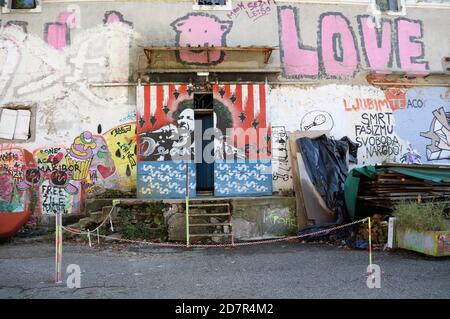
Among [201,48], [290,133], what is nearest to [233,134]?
[290,133]

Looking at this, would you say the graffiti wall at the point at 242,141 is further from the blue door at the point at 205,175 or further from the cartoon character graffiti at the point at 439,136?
the cartoon character graffiti at the point at 439,136

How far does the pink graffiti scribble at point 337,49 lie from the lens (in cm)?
1262

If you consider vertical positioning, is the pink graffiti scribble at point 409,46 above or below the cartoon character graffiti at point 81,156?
above

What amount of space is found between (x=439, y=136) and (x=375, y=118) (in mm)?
2131

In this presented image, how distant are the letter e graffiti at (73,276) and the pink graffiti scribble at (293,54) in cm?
791

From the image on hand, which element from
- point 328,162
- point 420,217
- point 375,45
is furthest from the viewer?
point 375,45

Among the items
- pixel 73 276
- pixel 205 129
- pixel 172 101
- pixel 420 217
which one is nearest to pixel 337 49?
pixel 205 129

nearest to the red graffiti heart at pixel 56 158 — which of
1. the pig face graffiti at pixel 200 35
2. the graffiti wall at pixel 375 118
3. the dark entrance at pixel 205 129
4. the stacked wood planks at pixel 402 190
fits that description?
the dark entrance at pixel 205 129

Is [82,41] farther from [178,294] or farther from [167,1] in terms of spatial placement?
[178,294]

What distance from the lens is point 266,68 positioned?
12320mm

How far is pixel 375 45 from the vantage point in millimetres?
12852

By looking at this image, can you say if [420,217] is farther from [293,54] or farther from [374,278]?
[293,54]

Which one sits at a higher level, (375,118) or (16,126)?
(375,118)
